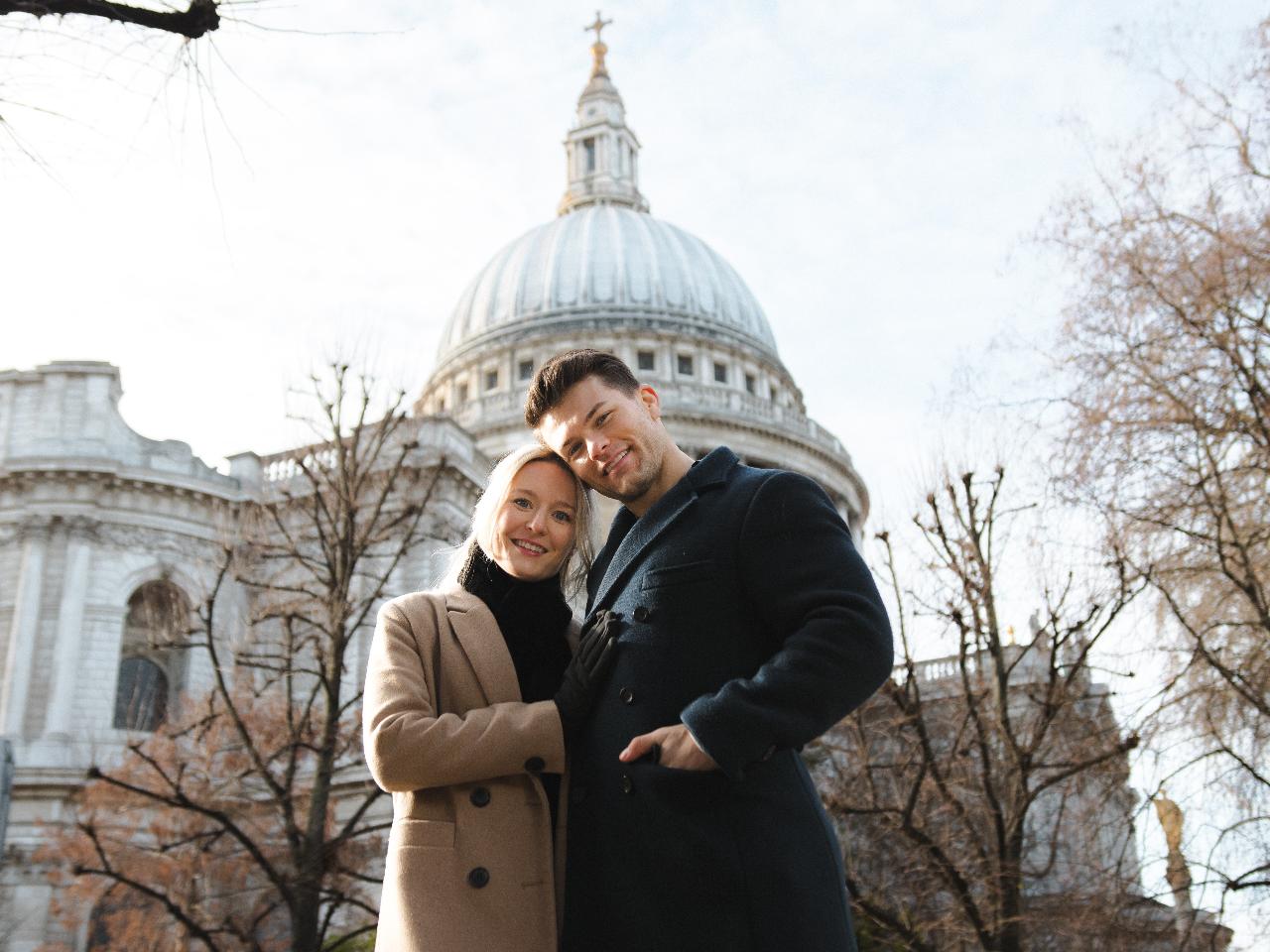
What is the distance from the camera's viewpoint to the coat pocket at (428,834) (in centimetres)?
370

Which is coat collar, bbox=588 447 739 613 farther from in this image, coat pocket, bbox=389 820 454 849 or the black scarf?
coat pocket, bbox=389 820 454 849

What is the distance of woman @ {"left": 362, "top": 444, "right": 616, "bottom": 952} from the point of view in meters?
3.63

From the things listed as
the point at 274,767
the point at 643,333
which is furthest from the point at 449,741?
the point at 643,333

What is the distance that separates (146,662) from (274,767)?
910cm

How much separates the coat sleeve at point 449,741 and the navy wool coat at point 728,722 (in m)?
0.16

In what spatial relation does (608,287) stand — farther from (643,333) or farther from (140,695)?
(140,695)

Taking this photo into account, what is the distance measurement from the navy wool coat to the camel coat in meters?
0.11

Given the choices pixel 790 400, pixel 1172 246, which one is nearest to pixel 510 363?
pixel 790 400

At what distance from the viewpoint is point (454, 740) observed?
364 cm

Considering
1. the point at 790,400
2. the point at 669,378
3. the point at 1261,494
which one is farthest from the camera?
the point at 790,400

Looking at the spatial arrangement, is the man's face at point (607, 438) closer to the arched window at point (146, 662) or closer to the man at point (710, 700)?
the man at point (710, 700)

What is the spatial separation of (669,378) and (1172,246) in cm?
4845

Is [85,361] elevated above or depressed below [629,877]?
above

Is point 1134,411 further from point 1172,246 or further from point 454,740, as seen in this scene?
point 454,740
